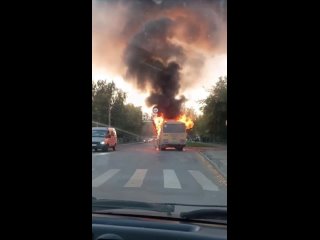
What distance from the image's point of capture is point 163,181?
680cm

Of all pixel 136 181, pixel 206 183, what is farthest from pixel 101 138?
pixel 206 183

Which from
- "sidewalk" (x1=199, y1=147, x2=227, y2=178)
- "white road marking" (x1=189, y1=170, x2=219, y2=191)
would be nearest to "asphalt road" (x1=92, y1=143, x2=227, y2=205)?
"white road marking" (x1=189, y1=170, x2=219, y2=191)

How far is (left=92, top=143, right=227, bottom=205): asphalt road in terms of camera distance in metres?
4.91

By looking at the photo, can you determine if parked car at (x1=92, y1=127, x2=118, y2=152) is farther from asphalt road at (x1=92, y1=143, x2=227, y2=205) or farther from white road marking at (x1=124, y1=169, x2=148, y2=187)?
white road marking at (x1=124, y1=169, x2=148, y2=187)

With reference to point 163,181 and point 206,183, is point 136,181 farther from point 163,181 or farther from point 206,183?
point 206,183

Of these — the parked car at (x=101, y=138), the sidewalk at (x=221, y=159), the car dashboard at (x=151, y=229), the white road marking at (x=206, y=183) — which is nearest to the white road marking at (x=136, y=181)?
the parked car at (x=101, y=138)

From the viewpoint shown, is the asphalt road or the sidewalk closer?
the sidewalk
